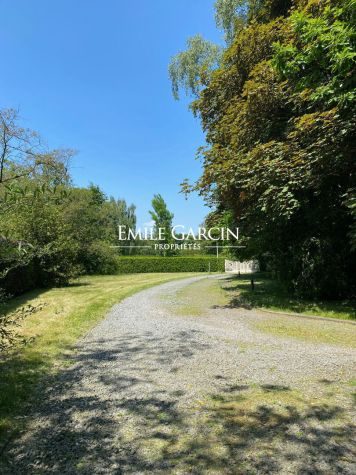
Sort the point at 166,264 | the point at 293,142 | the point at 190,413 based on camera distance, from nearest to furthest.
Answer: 1. the point at 190,413
2. the point at 293,142
3. the point at 166,264

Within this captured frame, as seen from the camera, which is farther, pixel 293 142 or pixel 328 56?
pixel 293 142

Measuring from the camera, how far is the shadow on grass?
246cm

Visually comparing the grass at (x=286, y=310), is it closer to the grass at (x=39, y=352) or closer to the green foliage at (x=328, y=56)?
the grass at (x=39, y=352)

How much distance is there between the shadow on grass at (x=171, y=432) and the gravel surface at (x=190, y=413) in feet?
0.03

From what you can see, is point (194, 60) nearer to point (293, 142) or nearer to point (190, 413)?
point (293, 142)

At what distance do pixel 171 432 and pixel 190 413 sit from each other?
0.38 meters

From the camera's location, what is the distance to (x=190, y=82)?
17.5 metres

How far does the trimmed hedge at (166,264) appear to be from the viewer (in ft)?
102

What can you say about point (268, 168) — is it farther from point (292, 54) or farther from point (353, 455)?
point (353, 455)

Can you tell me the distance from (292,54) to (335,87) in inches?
49.8

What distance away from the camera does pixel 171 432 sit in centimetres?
293

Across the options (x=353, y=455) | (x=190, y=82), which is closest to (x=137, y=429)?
(x=353, y=455)

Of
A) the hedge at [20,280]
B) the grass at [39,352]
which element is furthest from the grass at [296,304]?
the hedge at [20,280]

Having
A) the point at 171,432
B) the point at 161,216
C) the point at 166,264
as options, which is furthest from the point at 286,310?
the point at 161,216
